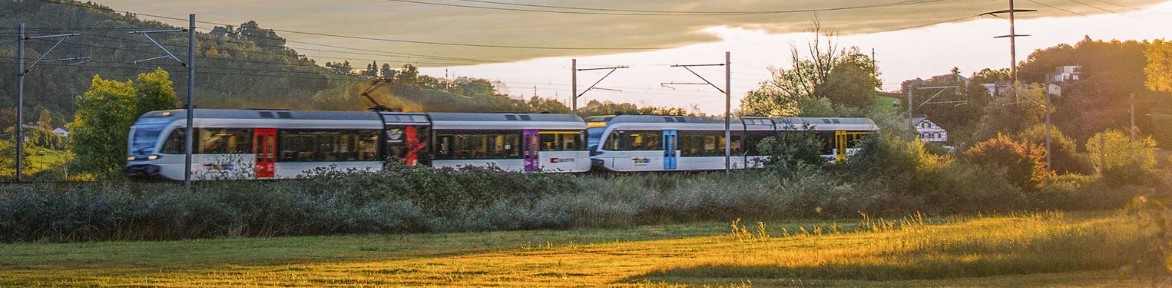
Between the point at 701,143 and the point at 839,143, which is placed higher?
the point at 839,143

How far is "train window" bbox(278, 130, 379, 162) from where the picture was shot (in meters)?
42.1

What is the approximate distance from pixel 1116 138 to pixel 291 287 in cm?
6240

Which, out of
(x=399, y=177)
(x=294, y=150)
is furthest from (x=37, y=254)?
(x=294, y=150)

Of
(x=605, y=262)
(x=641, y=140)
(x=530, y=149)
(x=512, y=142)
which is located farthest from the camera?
(x=641, y=140)

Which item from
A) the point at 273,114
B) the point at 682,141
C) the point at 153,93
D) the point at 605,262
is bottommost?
the point at 605,262

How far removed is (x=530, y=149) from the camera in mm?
49156

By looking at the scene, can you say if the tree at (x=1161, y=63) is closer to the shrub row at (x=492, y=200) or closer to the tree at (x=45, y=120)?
the shrub row at (x=492, y=200)

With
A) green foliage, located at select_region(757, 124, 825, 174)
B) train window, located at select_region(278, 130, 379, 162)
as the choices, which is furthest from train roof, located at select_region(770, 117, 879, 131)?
train window, located at select_region(278, 130, 379, 162)

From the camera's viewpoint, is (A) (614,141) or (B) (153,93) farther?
(B) (153,93)

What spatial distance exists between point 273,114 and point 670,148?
18.6 meters

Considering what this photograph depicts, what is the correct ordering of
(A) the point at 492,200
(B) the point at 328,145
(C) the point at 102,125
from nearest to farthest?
(A) the point at 492,200
(B) the point at 328,145
(C) the point at 102,125

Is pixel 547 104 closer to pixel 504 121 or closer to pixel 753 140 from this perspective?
pixel 753 140

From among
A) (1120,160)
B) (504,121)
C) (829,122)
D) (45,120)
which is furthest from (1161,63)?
(45,120)

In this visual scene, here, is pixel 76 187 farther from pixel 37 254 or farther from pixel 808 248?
pixel 808 248
